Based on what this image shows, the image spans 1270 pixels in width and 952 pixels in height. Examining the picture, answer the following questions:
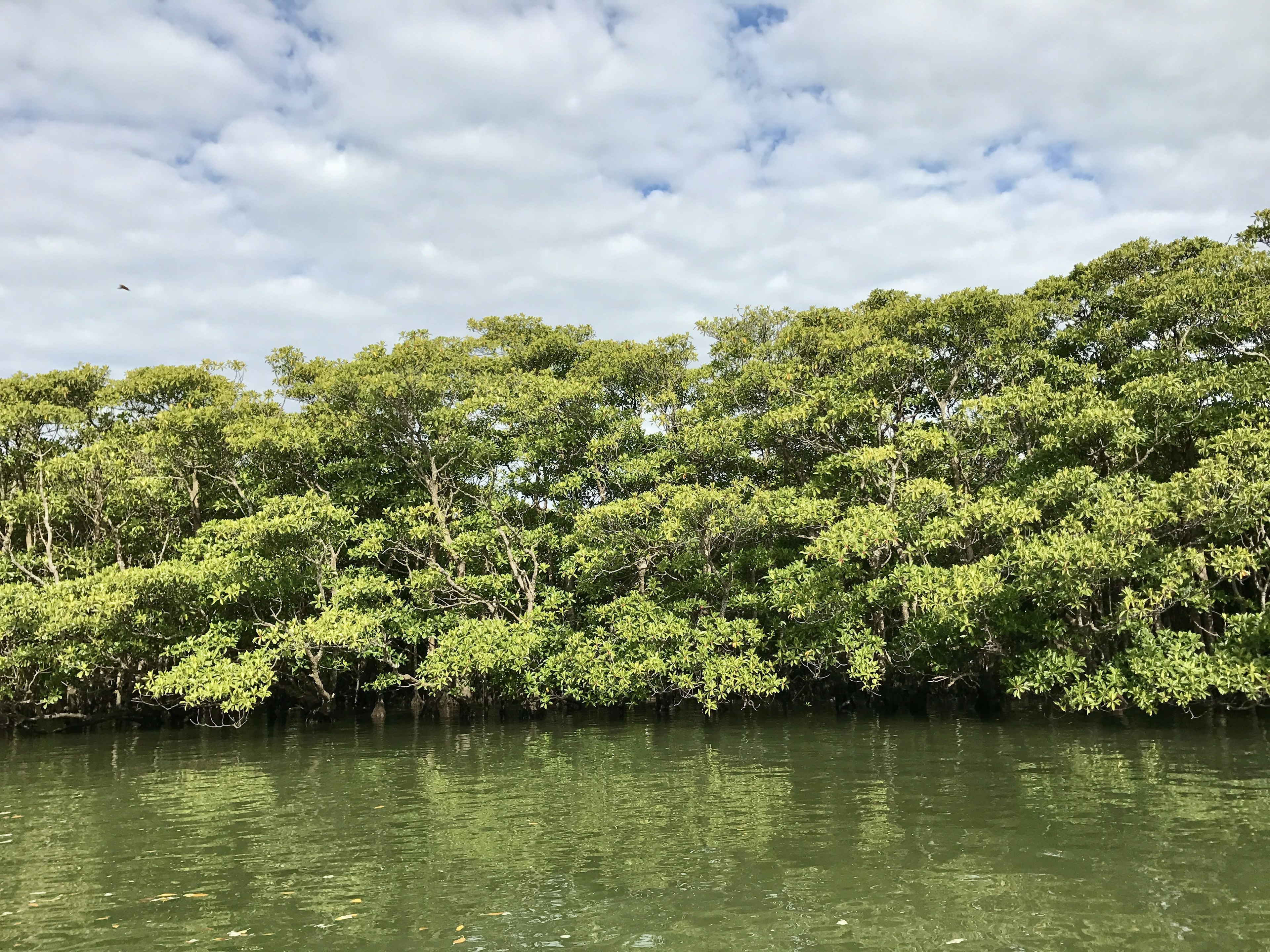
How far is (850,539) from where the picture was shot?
25484 millimetres

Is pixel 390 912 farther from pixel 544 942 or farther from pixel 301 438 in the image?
pixel 301 438

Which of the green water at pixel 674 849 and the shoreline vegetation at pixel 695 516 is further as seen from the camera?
the shoreline vegetation at pixel 695 516

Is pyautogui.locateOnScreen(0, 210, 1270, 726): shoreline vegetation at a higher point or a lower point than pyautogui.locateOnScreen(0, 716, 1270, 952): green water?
higher

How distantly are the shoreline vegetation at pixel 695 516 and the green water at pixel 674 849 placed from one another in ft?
16.6

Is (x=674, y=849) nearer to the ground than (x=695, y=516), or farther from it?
nearer to the ground

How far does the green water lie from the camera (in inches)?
354

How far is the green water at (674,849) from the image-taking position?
29.5 feet

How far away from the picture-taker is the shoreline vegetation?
24188 mm

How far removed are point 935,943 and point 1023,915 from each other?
4.34ft

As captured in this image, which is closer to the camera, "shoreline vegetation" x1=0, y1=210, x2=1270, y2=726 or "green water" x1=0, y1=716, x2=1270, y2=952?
"green water" x1=0, y1=716, x2=1270, y2=952

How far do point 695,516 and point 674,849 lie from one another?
60.1ft

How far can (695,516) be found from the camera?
1182 inches

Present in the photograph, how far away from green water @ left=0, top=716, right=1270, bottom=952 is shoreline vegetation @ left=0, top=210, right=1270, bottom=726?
5.07 m

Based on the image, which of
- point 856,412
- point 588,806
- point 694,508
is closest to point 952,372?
point 856,412
